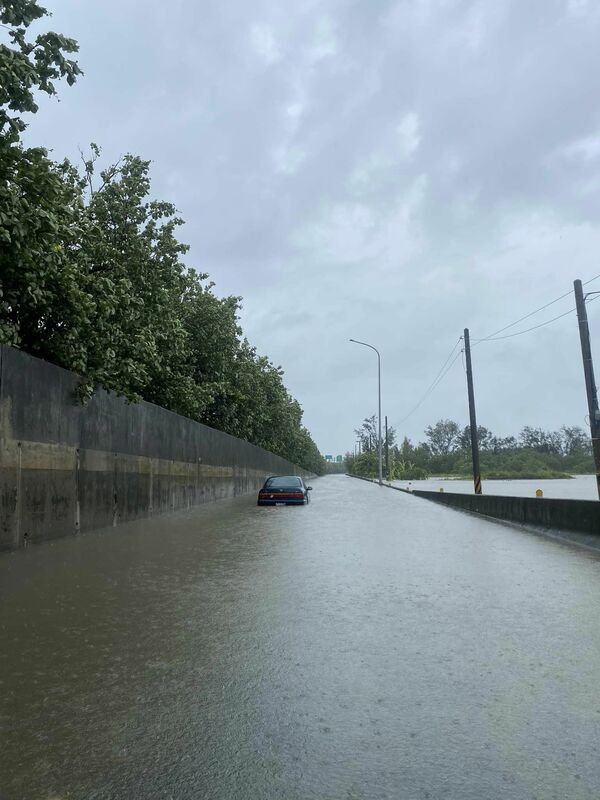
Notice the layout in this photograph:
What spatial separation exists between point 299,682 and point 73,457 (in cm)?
1031

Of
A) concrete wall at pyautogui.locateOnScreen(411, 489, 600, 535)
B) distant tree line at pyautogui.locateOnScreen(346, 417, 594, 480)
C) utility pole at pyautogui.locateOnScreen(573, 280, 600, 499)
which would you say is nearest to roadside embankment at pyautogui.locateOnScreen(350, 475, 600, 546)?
concrete wall at pyautogui.locateOnScreen(411, 489, 600, 535)

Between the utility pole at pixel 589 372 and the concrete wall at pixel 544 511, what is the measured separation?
1.95 meters

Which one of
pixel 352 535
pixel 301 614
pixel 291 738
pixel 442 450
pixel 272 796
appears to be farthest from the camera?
pixel 442 450

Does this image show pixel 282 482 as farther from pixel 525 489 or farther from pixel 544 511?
pixel 525 489

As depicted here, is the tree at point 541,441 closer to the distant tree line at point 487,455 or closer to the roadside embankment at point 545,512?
the distant tree line at point 487,455

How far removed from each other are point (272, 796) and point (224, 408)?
108ft

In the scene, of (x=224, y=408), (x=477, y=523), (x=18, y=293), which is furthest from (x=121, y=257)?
(x=224, y=408)

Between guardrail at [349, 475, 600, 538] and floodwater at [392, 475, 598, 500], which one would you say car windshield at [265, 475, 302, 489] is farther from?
floodwater at [392, 475, 598, 500]

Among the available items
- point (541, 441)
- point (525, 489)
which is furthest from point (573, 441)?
point (525, 489)

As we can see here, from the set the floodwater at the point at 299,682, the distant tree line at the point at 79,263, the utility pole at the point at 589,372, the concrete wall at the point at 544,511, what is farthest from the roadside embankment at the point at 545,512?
the distant tree line at the point at 79,263

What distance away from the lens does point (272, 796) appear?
107 inches

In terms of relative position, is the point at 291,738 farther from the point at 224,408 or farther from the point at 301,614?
the point at 224,408

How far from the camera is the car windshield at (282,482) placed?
26.0 metres

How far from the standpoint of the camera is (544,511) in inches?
606
